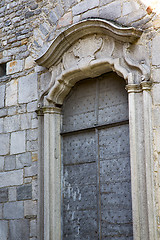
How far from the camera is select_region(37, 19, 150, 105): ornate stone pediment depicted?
16.9ft

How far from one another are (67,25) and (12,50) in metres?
1.19

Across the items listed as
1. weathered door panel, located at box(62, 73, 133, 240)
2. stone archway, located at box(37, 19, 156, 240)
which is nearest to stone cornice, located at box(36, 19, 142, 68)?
stone archway, located at box(37, 19, 156, 240)

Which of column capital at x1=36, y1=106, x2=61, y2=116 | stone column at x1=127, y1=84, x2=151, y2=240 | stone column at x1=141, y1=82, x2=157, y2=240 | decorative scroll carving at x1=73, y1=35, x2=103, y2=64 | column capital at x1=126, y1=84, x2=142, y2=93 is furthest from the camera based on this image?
column capital at x1=36, y1=106, x2=61, y2=116

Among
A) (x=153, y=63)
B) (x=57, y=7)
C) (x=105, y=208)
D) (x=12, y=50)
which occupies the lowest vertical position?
(x=105, y=208)

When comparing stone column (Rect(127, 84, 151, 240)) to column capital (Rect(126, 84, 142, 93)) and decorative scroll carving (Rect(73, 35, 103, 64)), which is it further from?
decorative scroll carving (Rect(73, 35, 103, 64))

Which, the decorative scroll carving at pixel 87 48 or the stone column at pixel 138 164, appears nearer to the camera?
the stone column at pixel 138 164

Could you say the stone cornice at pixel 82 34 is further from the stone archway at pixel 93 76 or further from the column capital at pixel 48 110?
the column capital at pixel 48 110

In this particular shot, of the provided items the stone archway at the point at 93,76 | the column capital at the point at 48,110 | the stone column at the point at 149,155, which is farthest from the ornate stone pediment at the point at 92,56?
the stone column at the point at 149,155

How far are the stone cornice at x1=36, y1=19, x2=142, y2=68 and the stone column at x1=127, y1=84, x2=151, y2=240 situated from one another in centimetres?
65

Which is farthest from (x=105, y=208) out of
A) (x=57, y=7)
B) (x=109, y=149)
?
(x=57, y=7)

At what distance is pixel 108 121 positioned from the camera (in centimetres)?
559

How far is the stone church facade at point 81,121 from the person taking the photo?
496 cm

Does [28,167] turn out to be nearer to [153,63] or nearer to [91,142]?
[91,142]

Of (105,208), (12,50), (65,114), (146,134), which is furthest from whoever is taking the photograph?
(12,50)
